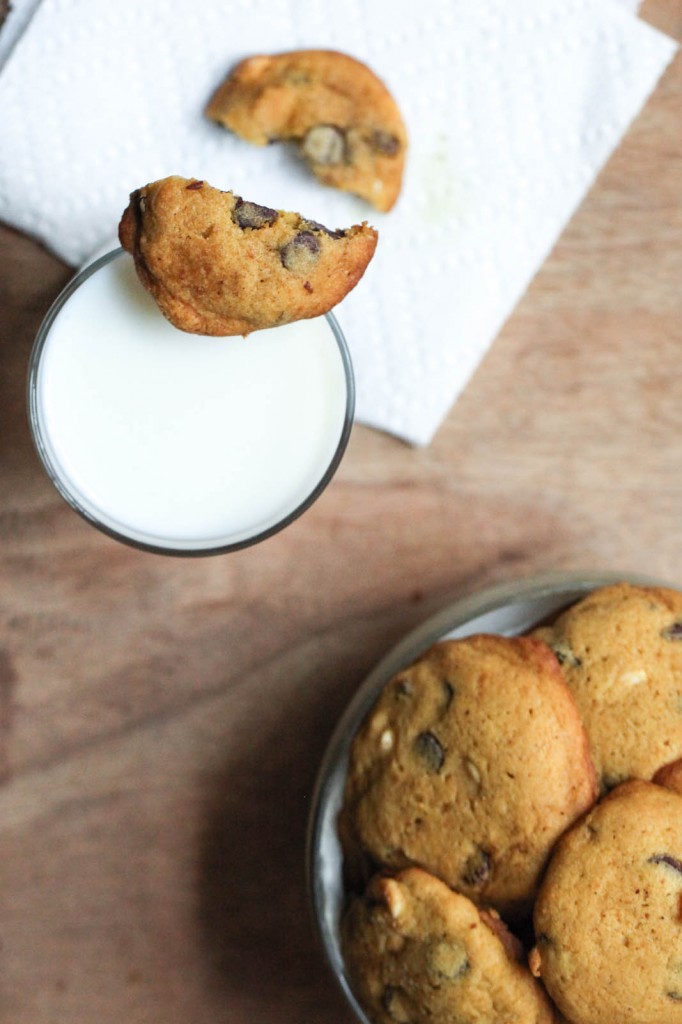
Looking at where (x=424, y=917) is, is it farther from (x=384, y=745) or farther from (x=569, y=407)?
(x=569, y=407)

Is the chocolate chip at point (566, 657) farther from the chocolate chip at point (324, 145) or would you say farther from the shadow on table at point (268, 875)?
the chocolate chip at point (324, 145)

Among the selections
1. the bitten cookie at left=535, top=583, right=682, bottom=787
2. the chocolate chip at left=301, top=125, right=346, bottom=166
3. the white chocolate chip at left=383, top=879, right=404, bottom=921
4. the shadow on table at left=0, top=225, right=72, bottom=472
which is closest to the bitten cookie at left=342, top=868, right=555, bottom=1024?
the white chocolate chip at left=383, top=879, right=404, bottom=921

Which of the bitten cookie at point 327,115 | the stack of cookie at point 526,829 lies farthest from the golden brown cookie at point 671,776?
the bitten cookie at point 327,115

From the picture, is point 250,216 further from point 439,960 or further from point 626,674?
point 439,960

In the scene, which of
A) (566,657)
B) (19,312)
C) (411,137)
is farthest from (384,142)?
(566,657)

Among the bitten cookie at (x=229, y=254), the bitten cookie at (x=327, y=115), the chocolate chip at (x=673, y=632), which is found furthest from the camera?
the bitten cookie at (x=327, y=115)

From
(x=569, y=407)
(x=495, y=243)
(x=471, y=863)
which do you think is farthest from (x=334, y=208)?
(x=471, y=863)
